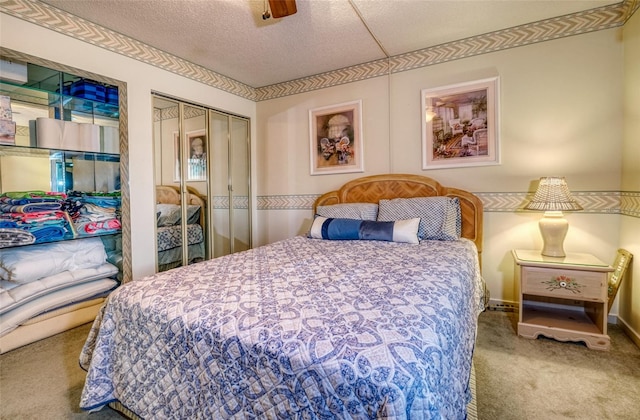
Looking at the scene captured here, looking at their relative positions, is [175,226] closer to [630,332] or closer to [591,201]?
[591,201]

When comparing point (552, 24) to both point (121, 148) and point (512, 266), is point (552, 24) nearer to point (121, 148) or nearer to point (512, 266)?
point (512, 266)

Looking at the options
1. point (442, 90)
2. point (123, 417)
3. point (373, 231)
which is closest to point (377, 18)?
point (442, 90)

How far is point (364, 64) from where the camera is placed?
3.26 meters

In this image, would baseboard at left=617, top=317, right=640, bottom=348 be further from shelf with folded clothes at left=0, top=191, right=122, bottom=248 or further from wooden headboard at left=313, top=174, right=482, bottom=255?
shelf with folded clothes at left=0, top=191, right=122, bottom=248

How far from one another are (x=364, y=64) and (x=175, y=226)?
265 cm

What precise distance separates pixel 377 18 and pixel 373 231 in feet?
5.70

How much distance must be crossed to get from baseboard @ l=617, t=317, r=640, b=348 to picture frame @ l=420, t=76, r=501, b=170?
1.51 meters

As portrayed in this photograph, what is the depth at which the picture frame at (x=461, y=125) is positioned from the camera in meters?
2.68

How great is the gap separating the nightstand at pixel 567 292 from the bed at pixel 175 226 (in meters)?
3.03

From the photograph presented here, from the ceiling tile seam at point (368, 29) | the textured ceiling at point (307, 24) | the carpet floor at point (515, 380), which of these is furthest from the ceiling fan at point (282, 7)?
the carpet floor at point (515, 380)

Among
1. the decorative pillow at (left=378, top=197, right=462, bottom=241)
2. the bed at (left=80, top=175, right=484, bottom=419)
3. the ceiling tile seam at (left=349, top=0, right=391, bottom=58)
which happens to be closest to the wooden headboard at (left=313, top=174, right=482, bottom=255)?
the decorative pillow at (left=378, top=197, right=462, bottom=241)

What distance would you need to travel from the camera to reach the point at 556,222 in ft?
7.35

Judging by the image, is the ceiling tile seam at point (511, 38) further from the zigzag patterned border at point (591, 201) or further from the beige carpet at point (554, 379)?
the beige carpet at point (554, 379)

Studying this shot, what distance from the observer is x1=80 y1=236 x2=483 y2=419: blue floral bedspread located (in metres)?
0.80
